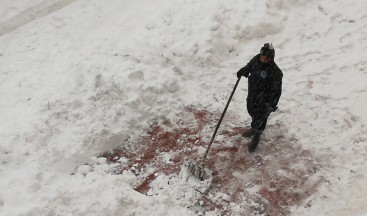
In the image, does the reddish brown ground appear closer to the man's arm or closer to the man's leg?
the man's leg

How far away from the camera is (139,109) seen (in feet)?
23.2

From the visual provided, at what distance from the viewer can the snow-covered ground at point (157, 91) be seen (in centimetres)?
568

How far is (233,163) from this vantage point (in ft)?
20.5

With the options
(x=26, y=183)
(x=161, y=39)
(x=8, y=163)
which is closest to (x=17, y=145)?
(x=8, y=163)

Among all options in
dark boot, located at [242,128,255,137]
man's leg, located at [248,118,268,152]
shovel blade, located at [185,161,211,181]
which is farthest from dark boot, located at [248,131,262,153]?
shovel blade, located at [185,161,211,181]

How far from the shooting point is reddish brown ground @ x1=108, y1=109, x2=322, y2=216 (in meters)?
5.67

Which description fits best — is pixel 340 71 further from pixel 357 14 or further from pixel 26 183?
pixel 26 183

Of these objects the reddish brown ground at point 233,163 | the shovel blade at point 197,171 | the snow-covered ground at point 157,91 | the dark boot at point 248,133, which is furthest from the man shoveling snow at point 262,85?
the shovel blade at point 197,171

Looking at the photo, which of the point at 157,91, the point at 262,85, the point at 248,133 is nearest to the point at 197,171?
the point at 248,133

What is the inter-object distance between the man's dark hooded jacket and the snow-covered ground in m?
0.84

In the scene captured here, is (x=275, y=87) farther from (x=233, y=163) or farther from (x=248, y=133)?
(x=233, y=163)

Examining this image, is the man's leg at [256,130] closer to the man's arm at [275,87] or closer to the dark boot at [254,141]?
the dark boot at [254,141]

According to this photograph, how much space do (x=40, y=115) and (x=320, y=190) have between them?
4.61 m

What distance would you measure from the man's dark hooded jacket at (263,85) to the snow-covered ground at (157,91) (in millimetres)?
842
